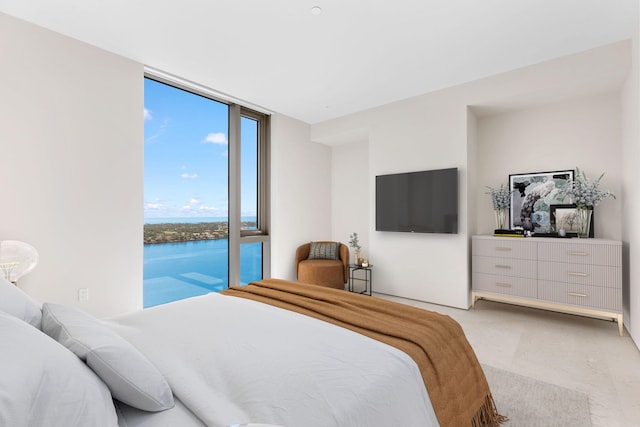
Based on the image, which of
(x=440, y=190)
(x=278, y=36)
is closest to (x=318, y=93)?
(x=278, y=36)

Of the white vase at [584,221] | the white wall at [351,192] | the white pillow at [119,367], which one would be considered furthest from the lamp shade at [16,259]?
the white vase at [584,221]

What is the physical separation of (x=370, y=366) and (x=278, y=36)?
268cm

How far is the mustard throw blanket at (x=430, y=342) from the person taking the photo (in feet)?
4.30

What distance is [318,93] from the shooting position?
12.8ft

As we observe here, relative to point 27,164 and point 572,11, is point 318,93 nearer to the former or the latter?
point 572,11

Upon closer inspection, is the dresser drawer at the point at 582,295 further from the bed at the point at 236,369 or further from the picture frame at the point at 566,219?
the bed at the point at 236,369

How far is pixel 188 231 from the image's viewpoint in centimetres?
415

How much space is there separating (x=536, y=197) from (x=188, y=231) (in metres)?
4.48

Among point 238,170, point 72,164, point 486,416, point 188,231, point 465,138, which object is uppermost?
point 465,138

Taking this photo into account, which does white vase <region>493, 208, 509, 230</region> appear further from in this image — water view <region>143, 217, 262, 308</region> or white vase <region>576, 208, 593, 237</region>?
water view <region>143, 217, 262, 308</region>

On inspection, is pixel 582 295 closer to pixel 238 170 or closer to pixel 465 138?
pixel 465 138

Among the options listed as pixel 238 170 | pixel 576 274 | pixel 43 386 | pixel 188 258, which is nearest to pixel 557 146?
pixel 576 274

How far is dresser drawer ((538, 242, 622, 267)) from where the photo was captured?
2859 mm

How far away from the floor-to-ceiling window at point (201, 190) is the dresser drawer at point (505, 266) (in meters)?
2.91
